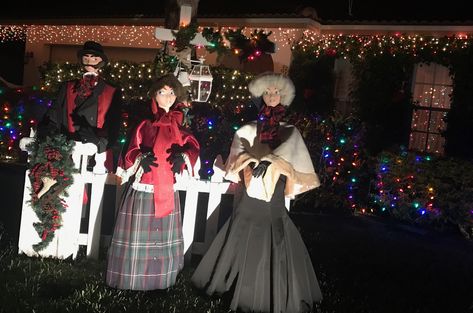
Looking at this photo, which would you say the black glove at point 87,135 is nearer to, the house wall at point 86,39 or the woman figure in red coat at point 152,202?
the woman figure in red coat at point 152,202

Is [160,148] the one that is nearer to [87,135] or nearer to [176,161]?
[176,161]

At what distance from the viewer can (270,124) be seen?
433 cm

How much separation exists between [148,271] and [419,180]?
5.23 metres

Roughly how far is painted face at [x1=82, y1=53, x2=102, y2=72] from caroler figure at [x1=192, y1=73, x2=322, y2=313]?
5.63 feet

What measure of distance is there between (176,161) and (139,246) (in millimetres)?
743

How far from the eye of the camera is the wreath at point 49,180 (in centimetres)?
491

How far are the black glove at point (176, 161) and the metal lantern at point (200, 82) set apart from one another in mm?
1453

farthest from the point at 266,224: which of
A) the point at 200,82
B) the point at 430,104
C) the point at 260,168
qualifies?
the point at 430,104

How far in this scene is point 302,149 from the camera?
4309 mm

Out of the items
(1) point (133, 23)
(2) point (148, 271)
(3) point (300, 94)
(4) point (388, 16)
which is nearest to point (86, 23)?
(1) point (133, 23)

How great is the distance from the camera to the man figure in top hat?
5184mm

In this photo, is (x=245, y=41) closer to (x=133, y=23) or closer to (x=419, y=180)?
(x=419, y=180)

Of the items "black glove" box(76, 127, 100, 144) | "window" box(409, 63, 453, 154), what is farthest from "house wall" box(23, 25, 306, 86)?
"black glove" box(76, 127, 100, 144)

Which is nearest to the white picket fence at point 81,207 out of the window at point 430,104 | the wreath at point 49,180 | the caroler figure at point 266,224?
the wreath at point 49,180
